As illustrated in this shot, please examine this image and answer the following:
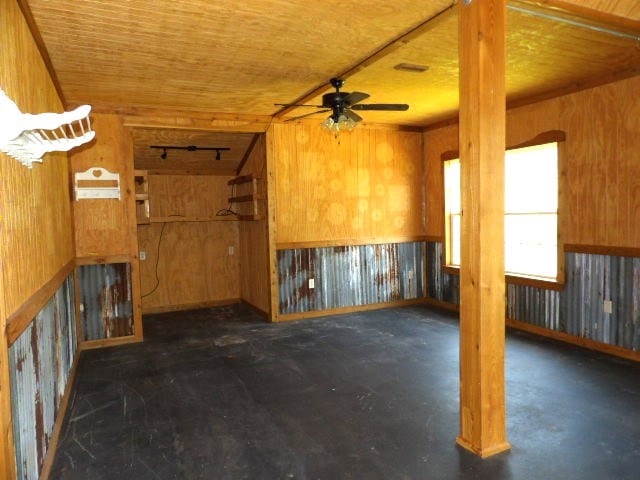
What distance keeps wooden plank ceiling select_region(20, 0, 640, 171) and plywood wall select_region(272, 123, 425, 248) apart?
0.97m

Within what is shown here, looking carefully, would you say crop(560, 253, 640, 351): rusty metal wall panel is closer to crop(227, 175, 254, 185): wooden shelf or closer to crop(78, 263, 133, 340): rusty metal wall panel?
crop(227, 175, 254, 185): wooden shelf

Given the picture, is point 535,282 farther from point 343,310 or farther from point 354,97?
point 354,97

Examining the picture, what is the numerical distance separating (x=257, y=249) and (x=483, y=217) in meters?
4.23

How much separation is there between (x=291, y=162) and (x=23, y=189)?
365cm

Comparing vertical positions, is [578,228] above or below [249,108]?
below

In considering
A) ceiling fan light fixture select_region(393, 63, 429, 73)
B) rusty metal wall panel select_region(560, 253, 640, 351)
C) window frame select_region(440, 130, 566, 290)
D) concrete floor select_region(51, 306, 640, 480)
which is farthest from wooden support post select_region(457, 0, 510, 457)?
window frame select_region(440, 130, 566, 290)

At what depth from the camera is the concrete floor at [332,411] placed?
93.8 inches

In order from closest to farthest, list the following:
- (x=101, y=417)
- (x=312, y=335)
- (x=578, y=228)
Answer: (x=101, y=417) → (x=578, y=228) → (x=312, y=335)

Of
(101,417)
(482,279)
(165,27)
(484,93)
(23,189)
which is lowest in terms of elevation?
(101,417)

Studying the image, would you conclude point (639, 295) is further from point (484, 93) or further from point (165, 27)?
point (165, 27)

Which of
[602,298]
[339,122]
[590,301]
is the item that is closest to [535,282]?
[590,301]

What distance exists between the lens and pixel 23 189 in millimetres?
2328

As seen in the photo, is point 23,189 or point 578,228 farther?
point 578,228

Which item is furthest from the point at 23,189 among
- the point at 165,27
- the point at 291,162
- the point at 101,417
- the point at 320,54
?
the point at 291,162
